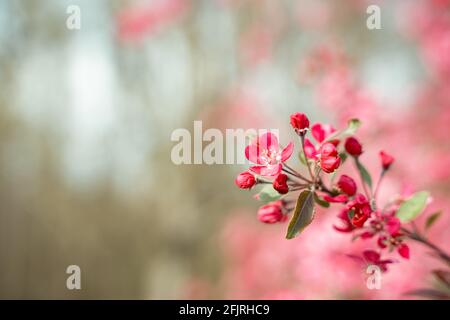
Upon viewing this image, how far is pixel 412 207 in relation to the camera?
1.12 metres

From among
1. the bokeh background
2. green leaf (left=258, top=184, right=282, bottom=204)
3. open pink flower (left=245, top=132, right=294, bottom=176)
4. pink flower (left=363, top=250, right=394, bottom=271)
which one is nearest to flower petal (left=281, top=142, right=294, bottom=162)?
open pink flower (left=245, top=132, right=294, bottom=176)

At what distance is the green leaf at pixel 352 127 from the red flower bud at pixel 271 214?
8.8 inches

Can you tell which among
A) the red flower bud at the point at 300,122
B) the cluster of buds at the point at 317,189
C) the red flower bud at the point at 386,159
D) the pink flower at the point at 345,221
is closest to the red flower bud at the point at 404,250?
the cluster of buds at the point at 317,189

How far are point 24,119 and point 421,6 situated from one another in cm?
695

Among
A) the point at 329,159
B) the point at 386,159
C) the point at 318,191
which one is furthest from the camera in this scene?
the point at 386,159

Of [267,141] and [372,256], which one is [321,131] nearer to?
[267,141]

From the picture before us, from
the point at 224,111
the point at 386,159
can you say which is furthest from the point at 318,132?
the point at 224,111

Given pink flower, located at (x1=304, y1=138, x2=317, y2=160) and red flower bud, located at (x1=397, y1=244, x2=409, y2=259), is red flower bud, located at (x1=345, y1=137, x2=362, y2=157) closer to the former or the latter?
pink flower, located at (x1=304, y1=138, x2=317, y2=160)

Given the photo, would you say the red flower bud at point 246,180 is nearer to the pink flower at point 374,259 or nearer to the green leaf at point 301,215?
the green leaf at point 301,215

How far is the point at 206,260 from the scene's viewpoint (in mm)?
9156

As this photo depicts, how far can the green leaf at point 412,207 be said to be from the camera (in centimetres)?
111

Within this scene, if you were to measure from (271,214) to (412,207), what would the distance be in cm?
32

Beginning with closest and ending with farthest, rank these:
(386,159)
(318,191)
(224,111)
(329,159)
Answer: (329,159)
(318,191)
(386,159)
(224,111)
